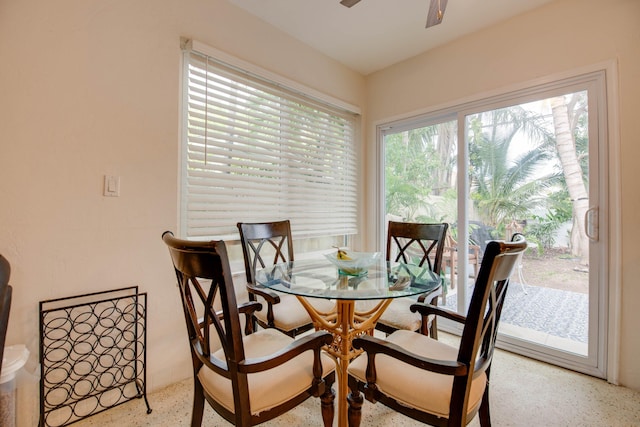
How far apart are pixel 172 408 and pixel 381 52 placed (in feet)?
11.0

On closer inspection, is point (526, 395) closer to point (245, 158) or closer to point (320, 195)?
point (320, 195)

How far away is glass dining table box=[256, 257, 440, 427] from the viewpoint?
1341 mm

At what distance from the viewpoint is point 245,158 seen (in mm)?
2309

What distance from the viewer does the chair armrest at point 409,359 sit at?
3.18 feet

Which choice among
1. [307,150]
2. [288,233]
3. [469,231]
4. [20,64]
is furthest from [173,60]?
[469,231]

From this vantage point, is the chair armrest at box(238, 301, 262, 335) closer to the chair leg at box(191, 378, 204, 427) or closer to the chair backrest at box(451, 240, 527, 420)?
the chair leg at box(191, 378, 204, 427)

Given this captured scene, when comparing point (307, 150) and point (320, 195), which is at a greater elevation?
point (307, 150)

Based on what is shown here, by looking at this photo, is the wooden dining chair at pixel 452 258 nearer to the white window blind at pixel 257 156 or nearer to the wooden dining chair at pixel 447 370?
the white window blind at pixel 257 156

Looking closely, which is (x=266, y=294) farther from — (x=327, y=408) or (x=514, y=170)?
(x=514, y=170)

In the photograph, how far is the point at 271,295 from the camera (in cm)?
172

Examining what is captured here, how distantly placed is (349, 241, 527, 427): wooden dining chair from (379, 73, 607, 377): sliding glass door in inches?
56.5

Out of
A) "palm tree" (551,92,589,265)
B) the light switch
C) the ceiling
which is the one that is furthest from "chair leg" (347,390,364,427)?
the ceiling

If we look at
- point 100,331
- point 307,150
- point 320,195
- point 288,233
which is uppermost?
point 307,150

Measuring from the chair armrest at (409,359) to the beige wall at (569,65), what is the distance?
5.94ft
